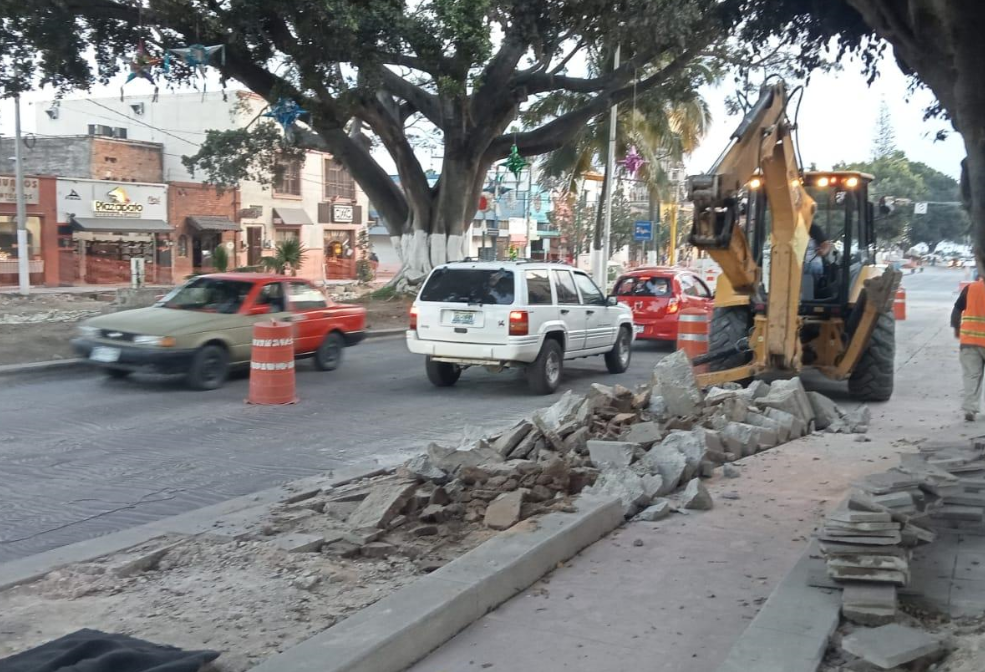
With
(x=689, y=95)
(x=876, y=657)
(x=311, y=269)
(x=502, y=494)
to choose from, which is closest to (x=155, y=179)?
(x=311, y=269)

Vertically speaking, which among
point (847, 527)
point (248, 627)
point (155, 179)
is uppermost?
point (155, 179)

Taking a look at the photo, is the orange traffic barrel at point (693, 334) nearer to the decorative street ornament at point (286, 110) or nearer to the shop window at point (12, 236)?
the decorative street ornament at point (286, 110)

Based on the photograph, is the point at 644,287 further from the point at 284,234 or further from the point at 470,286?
the point at 284,234

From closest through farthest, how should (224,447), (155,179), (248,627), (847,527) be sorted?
1. (248,627)
2. (847,527)
3. (224,447)
4. (155,179)

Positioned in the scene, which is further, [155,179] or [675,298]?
[155,179]

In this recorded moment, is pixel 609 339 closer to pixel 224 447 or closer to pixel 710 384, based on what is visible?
pixel 710 384

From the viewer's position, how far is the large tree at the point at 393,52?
17781 mm

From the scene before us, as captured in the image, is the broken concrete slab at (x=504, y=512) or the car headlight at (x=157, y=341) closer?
the broken concrete slab at (x=504, y=512)

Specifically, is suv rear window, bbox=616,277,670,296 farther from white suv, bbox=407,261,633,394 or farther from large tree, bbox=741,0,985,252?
large tree, bbox=741,0,985,252

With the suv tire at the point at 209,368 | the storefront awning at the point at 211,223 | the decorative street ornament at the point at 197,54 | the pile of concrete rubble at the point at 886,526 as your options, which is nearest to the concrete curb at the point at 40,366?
the suv tire at the point at 209,368

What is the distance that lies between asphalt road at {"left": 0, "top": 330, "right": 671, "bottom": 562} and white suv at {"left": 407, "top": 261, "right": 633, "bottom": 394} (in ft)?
1.72

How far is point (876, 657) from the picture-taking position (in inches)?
167

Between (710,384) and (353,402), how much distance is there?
15.1 feet

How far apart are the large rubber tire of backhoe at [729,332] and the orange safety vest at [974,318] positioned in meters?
3.01
